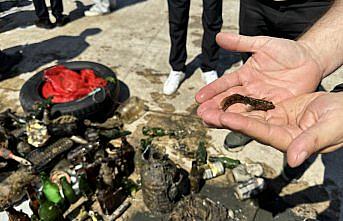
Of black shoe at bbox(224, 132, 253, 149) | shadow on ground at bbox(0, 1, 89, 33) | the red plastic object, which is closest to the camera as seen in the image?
black shoe at bbox(224, 132, 253, 149)

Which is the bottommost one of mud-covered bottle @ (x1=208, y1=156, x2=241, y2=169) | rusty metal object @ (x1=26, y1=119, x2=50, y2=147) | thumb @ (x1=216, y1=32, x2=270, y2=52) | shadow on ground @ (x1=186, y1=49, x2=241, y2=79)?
mud-covered bottle @ (x1=208, y1=156, x2=241, y2=169)

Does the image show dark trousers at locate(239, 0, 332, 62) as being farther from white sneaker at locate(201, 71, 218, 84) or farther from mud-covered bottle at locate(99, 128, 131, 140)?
mud-covered bottle at locate(99, 128, 131, 140)

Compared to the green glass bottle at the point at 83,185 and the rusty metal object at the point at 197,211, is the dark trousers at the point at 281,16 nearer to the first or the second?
the rusty metal object at the point at 197,211

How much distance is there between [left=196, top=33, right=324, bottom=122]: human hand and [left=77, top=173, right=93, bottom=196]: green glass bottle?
1.61 m

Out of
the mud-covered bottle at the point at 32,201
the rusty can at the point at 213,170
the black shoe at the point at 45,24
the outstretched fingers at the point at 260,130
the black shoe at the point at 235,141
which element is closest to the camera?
the outstretched fingers at the point at 260,130

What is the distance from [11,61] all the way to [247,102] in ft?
15.0

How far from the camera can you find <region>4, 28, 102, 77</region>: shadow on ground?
5.66 m

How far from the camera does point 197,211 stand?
2934 millimetres

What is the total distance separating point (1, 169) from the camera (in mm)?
3648

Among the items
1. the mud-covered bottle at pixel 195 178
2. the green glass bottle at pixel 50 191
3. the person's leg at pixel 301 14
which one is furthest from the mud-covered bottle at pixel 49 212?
the person's leg at pixel 301 14

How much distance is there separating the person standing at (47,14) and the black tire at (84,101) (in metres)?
2.49

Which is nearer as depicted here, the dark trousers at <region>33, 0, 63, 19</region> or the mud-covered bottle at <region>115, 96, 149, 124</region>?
the mud-covered bottle at <region>115, 96, 149, 124</region>

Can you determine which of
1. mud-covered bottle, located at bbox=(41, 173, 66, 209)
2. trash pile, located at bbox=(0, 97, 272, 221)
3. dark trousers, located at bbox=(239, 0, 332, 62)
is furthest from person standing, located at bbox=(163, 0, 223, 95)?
mud-covered bottle, located at bbox=(41, 173, 66, 209)

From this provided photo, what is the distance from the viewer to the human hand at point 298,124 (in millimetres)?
1654
